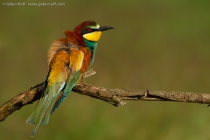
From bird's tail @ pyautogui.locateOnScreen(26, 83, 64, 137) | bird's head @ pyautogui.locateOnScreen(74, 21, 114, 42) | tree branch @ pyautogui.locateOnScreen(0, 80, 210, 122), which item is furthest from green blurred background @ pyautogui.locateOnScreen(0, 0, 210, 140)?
tree branch @ pyautogui.locateOnScreen(0, 80, 210, 122)

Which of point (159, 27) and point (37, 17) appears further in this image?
point (159, 27)

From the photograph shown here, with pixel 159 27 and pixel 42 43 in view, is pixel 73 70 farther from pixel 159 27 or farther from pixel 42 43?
pixel 159 27

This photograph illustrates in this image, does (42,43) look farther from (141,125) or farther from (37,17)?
(141,125)

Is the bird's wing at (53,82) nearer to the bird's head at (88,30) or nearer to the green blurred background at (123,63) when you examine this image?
the bird's head at (88,30)

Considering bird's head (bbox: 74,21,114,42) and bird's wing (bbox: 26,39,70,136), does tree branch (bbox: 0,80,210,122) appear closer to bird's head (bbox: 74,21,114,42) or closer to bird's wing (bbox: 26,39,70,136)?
bird's wing (bbox: 26,39,70,136)

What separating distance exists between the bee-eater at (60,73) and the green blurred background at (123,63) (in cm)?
42

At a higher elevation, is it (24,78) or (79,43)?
(79,43)

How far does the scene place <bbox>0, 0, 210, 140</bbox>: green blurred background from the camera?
3211 mm

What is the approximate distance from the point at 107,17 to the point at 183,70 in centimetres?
235

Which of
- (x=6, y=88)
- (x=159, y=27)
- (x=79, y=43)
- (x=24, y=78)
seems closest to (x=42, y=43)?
(x=24, y=78)

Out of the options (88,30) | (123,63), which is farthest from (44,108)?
(123,63)

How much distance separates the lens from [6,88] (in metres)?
3.80

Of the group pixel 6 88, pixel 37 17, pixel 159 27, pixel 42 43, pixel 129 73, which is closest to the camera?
pixel 6 88

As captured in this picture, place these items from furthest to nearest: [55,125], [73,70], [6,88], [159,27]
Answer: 1. [159,27]
2. [6,88]
3. [55,125]
4. [73,70]
